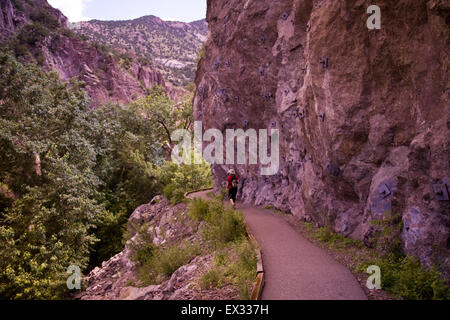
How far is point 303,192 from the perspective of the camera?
449 inches

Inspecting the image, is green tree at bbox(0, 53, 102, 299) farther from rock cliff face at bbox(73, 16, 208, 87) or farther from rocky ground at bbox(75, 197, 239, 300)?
rock cliff face at bbox(73, 16, 208, 87)

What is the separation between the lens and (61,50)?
5138 cm

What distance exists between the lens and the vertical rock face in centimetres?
579

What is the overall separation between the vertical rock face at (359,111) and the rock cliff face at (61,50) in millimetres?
40071

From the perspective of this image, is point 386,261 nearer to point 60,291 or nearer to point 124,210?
point 60,291

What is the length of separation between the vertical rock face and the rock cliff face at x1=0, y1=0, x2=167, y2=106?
131 feet

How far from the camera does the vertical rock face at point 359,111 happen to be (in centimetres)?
579

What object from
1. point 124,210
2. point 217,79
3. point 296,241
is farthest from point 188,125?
point 296,241

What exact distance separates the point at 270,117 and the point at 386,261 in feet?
32.7
